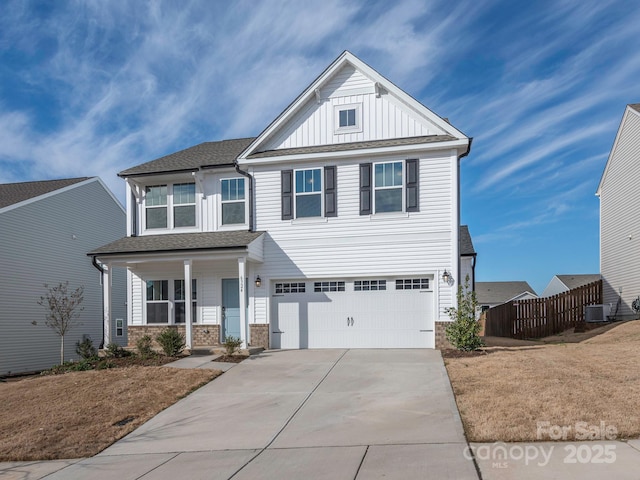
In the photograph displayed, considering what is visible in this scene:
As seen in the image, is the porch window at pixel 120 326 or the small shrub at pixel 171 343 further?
the porch window at pixel 120 326

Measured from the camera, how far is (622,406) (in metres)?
7.73

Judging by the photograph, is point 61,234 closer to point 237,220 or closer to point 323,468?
point 237,220

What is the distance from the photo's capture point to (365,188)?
15.5 meters

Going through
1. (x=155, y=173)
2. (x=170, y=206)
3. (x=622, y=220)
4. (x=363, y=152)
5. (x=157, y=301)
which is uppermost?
(x=363, y=152)

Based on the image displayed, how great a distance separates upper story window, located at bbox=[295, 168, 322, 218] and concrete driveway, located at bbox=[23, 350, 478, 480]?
517cm

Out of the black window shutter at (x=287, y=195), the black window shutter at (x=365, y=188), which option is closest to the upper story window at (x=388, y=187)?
the black window shutter at (x=365, y=188)

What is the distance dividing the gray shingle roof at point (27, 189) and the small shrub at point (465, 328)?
55.9 feet

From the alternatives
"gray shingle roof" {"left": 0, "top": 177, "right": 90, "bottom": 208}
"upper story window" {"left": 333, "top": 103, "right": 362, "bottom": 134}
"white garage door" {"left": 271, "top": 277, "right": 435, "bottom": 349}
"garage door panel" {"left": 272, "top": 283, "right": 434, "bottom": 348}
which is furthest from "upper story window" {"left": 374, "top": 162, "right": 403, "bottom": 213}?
"gray shingle roof" {"left": 0, "top": 177, "right": 90, "bottom": 208}

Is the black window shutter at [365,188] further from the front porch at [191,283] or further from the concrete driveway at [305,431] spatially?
the concrete driveway at [305,431]

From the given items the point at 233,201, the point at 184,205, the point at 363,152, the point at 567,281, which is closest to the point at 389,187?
the point at 363,152

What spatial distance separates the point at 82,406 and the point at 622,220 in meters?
21.1

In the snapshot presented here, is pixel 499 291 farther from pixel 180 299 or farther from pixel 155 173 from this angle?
pixel 155 173

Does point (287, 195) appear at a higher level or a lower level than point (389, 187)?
lower

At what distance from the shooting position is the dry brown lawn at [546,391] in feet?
23.2
